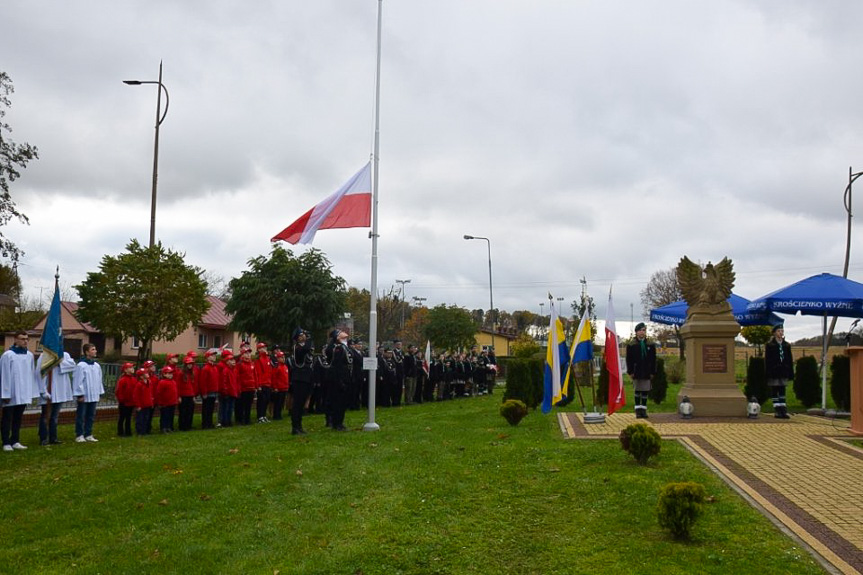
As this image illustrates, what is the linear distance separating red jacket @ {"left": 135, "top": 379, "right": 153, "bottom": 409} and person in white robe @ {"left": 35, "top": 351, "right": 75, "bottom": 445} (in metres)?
1.27

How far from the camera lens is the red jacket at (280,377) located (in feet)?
58.7

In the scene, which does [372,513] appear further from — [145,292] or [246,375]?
[145,292]

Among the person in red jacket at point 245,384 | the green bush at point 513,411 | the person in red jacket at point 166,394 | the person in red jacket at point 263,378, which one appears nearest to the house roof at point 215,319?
the person in red jacket at point 263,378

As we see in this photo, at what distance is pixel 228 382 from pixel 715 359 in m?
10.7

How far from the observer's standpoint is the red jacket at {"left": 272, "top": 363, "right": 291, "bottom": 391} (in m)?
17.9

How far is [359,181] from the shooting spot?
14.6 m

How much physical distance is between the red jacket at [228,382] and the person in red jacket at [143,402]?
1.62m

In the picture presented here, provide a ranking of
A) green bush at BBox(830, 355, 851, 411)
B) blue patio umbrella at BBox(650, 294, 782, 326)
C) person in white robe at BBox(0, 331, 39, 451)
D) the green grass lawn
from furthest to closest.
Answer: blue patio umbrella at BBox(650, 294, 782, 326) → green bush at BBox(830, 355, 851, 411) → person in white robe at BBox(0, 331, 39, 451) → the green grass lawn

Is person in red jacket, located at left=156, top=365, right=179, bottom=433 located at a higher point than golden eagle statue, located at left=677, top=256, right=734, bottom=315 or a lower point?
lower

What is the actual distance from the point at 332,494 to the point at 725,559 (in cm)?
429

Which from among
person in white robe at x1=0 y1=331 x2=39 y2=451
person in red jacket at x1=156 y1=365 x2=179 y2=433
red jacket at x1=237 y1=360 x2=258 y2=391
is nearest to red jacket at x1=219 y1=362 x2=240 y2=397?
red jacket at x1=237 y1=360 x2=258 y2=391

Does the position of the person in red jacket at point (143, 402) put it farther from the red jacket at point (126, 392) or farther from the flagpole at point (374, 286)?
the flagpole at point (374, 286)

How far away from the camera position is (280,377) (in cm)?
1798

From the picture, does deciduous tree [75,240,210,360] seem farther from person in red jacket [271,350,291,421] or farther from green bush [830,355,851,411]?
green bush [830,355,851,411]
